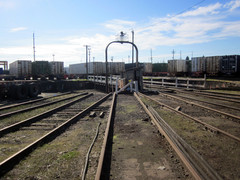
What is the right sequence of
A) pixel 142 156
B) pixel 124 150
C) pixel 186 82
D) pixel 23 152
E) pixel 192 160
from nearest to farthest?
pixel 192 160
pixel 142 156
pixel 23 152
pixel 124 150
pixel 186 82

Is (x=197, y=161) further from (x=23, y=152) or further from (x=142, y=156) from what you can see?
(x=23, y=152)

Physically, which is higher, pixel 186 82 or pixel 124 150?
pixel 186 82

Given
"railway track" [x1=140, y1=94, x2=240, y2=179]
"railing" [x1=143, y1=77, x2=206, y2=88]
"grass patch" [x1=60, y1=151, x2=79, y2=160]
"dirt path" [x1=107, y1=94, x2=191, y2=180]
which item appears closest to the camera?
"dirt path" [x1=107, y1=94, x2=191, y2=180]

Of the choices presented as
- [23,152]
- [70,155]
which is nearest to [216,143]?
[70,155]

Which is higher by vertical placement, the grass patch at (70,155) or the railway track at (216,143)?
the railway track at (216,143)

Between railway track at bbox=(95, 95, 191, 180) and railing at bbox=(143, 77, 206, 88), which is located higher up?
railing at bbox=(143, 77, 206, 88)

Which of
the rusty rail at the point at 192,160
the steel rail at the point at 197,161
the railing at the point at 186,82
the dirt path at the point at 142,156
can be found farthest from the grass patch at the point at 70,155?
the railing at the point at 186,82

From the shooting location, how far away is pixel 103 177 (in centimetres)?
348

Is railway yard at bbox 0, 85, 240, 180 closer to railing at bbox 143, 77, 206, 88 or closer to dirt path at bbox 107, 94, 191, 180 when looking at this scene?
dirt path at bbox 107, 94, 191, 180

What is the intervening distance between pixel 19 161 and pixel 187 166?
3392 mm

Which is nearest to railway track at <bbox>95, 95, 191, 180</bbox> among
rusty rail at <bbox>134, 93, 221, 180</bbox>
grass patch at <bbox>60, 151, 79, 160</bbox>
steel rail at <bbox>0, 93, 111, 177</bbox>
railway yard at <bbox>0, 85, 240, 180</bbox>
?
railway yard at <bbox>0, 85, 240, 180</bbox>

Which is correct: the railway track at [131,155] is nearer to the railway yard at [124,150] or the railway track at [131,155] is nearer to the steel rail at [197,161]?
the railway yard at [124,150]

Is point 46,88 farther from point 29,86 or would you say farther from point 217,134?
point 217,134

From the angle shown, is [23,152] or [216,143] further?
[216,143]
